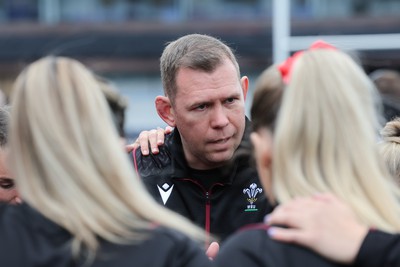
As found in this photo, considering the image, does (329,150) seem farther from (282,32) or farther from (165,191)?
(282,32)

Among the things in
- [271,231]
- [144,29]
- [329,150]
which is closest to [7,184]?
[271,231]

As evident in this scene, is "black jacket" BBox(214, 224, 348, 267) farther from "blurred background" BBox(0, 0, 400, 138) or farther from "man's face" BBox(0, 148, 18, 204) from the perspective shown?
"blurred background" BBox(0, 0, 400, 138)

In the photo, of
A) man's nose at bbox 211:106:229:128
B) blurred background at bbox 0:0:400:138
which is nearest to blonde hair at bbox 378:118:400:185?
man's nose at bbox 211:106:229:128

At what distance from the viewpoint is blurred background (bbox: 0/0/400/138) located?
1435cm

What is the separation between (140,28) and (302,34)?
3.01 m

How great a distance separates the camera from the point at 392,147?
3643 millimetres

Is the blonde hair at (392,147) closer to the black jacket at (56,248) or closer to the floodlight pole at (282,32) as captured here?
the black jacket at (56,248)

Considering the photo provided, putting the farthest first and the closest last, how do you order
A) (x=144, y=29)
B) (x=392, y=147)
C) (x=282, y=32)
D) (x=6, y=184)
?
1. (x=144, y=29)
2. (x=282, y=32)
3. (x=6, y=184)
4. (x=392, y=147)

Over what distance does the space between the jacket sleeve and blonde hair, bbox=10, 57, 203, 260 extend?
445mm

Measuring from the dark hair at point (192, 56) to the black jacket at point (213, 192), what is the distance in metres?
0.31

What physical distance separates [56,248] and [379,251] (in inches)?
33.4

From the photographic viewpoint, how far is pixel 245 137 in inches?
163

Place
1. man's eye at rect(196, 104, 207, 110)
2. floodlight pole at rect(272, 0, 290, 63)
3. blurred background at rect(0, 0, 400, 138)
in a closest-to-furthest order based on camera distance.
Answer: man's eye at rect(196, 104, 207, 110) → floodlight pole at rect(272, 0, 290, 63) → blurred background at rect(0, 0, 400, 138)

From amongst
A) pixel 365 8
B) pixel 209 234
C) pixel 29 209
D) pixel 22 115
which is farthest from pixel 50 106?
pixel 365 8
